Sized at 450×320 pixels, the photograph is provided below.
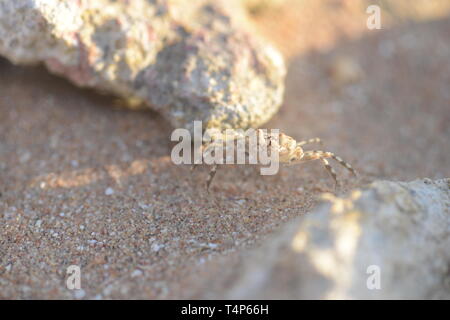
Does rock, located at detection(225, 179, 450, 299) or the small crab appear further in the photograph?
the small crab

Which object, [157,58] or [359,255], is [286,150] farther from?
[359,255]

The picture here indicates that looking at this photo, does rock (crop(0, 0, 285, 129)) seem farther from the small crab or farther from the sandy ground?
the sandy ground

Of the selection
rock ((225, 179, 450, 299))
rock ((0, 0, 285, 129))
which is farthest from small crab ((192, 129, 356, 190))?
rock ((225, 179, 450, 299))

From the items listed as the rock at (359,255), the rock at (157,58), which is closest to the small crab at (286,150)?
the rock at (157,58)

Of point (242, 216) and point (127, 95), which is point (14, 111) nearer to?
point (127, 95)

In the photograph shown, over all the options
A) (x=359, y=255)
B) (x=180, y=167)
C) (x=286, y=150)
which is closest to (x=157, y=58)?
(x=180, y=167)

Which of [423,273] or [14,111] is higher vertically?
[14,111]

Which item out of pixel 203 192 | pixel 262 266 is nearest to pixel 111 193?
pixel 203 192
